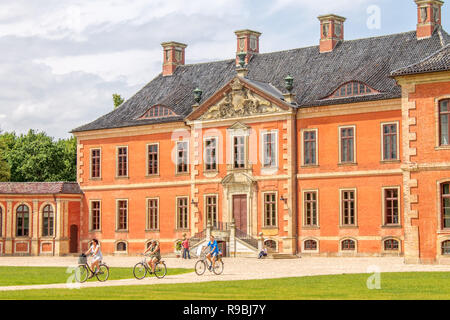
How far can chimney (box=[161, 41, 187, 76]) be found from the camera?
61750 millimetres

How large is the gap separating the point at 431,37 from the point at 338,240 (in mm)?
12185

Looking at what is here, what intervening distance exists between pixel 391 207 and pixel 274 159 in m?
7.65

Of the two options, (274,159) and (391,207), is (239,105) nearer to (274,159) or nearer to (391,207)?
(274,159)

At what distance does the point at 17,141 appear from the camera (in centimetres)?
8419

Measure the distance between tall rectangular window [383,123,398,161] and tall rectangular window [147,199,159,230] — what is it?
16.0 metres

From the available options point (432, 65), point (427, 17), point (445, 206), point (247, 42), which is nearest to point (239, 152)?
point (247, 42)

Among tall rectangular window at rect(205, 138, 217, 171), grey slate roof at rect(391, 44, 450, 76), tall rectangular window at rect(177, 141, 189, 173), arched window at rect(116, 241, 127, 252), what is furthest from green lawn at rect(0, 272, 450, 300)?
arched window at rect(116, 241, 127, 252)

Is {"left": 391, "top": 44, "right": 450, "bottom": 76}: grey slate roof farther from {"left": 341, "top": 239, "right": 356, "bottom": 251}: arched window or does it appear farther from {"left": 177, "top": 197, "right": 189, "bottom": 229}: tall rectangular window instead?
{"left": 177, "top": 197, "right": 189, "bottom": 229}: tall rectangular window

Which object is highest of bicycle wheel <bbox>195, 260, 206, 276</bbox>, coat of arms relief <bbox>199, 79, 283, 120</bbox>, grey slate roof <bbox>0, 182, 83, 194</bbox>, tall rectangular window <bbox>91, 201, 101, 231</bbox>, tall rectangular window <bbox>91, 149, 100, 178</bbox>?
coat of arms relief <bbox>199, 79, 283, 120</bbox>

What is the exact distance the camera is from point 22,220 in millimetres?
59375

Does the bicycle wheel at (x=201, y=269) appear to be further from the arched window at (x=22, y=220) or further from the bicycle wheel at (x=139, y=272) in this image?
the arched window at (x=22, y=220)

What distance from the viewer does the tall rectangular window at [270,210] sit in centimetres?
5166
